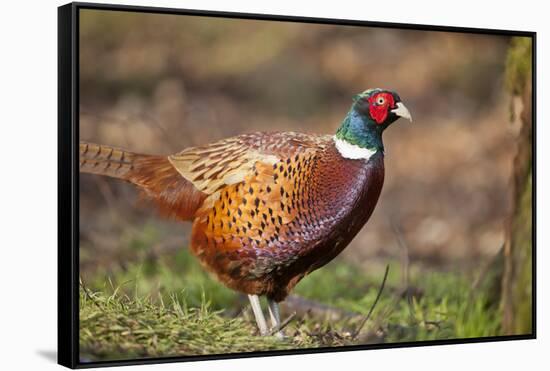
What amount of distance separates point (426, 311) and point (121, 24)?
2383 mm

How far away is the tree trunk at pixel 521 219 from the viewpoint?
655 cm

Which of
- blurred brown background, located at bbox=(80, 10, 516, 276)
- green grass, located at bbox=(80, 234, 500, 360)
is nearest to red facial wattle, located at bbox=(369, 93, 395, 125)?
blurred brown background, located at bbox=(80, 10, 516, 276)

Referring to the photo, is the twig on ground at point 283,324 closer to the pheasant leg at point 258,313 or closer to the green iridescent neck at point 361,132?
the pheasant leg at point 258,313

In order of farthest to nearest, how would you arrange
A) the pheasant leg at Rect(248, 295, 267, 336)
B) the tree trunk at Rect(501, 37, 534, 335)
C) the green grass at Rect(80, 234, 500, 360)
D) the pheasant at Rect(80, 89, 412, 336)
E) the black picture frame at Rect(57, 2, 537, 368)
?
the tree trunk at Rect(501, 37, 534, 335), the pheasant leg at Rect(248, 295, 267, 336), the pheasant at Rect(80, 89, 412, 336), the green grass at Rect(80, 234, 500, 360), the black picture frame at Rect(57, 2, 537, 368)

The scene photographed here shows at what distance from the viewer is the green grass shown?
5.48m

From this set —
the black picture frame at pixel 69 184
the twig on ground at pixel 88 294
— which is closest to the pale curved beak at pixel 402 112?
the black picture frame at pixel 69 184

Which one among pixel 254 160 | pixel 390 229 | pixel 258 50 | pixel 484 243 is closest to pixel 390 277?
pixel 390 229

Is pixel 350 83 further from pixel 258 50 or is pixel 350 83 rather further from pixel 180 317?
pixel 180 317

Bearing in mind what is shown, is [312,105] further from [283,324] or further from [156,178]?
[283,324]

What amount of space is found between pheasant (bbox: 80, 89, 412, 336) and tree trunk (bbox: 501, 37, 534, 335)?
1172mm

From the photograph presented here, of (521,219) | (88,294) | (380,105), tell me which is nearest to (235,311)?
(88,294)

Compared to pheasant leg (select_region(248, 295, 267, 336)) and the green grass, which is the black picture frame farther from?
pheasant leg (select_region(248, 295, 267, 336))

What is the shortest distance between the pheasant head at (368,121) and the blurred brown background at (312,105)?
0.07 meters

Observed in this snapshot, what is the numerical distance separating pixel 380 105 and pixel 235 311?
4.49 ft
